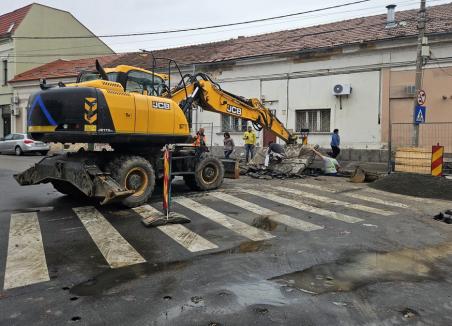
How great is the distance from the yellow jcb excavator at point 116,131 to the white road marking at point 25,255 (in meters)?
1.28

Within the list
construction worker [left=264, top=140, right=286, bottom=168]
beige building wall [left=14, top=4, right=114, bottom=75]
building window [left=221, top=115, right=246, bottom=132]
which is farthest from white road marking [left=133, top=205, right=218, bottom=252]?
beige building wall [left=14, top=4, right=114, bottom=75]

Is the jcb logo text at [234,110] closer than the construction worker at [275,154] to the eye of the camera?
Yes

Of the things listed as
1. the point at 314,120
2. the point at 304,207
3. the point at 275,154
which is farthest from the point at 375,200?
the point at 314,120

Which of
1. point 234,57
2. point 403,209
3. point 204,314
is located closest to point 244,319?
point 204,314

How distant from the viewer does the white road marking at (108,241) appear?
5870mm

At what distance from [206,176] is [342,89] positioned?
10.5m

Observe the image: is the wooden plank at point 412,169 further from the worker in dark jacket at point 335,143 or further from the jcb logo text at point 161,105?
the jcb logo text at point 161,105

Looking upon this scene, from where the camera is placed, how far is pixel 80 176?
8641mm

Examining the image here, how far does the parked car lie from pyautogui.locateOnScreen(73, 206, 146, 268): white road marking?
19210mm

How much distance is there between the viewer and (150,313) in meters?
4.17

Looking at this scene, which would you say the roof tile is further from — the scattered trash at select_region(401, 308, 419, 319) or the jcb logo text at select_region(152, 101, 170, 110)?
the scattered trash at select_region(401, 308, 419, 319)

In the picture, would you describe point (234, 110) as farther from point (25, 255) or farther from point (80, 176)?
point (25, 255)

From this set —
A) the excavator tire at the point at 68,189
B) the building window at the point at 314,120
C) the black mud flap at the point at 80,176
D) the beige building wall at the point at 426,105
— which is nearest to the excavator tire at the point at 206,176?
the excavator tire at the point at 68,189

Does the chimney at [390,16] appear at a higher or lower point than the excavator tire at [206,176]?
higher
